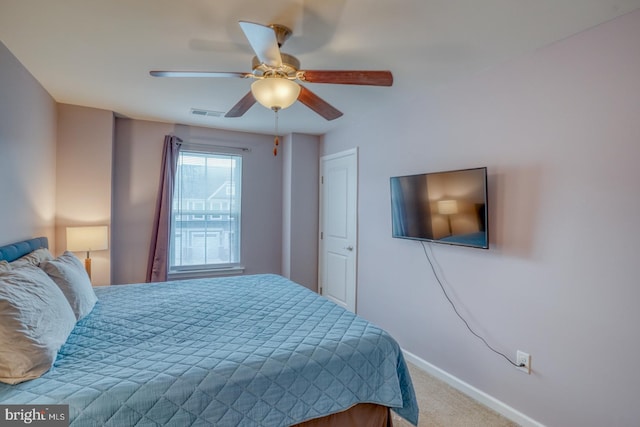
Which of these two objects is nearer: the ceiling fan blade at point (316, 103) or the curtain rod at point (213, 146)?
the ceiling fan blade at point (316, 103)

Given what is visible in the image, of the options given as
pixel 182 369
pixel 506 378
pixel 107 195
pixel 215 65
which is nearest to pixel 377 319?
pixel 506 378

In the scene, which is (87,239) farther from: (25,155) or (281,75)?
(281,75)

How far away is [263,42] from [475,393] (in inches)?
108

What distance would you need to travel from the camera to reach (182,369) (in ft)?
4.57

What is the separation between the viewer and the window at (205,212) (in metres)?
4.17

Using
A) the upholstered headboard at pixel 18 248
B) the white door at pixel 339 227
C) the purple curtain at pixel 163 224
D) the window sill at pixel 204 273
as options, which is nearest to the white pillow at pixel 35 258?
the upholstered headboard at pixel 18 248

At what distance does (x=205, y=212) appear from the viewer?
4.32 m

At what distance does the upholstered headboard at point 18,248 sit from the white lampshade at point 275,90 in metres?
1.78

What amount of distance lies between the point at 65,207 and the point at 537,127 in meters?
4.24

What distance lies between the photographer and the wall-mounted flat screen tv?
227cm

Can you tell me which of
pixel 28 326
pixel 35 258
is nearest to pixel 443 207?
pixel 28 326

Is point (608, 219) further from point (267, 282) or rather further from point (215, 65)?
point (215, 65)

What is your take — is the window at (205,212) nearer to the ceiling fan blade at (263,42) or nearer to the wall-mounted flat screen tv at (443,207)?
the wall-mounted flat screen tv at (443,207)

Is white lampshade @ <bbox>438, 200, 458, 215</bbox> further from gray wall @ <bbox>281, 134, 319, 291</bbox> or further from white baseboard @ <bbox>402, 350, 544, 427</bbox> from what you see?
gray wall @ <bbox>281, 134, 319, 291</bbox>
